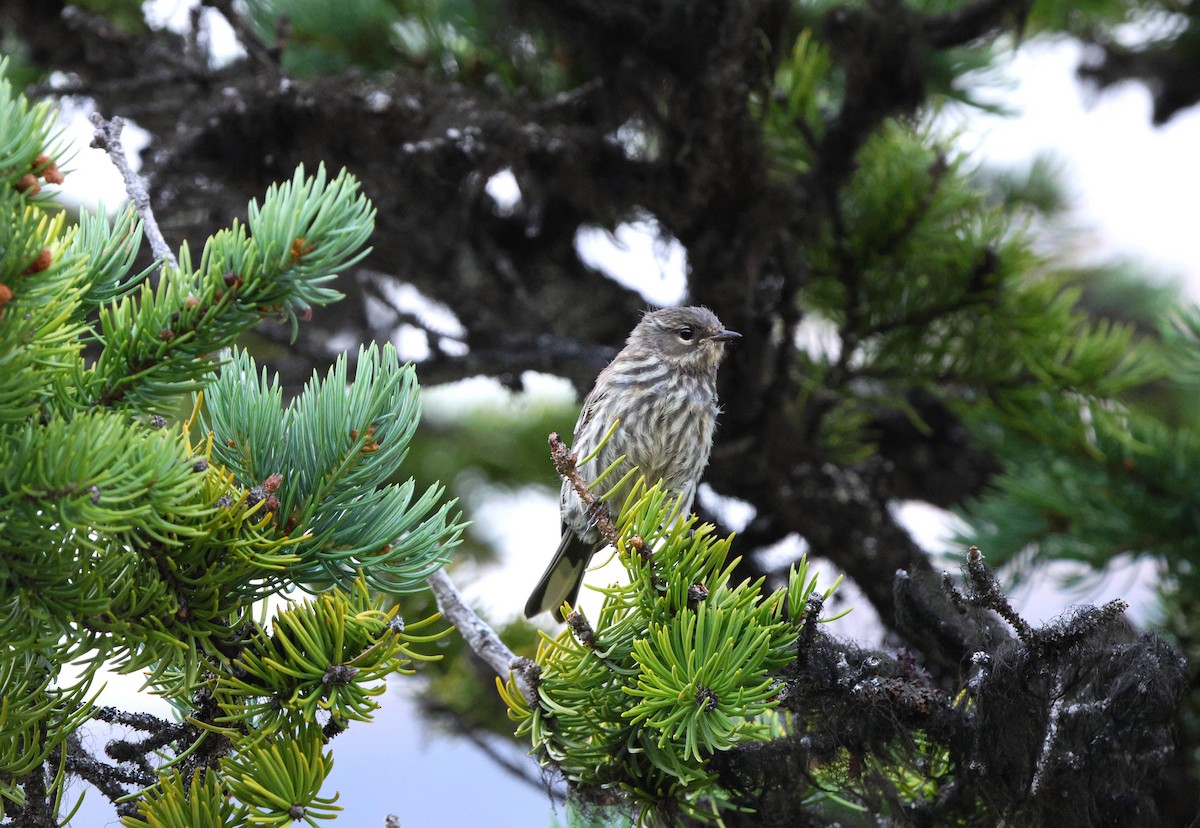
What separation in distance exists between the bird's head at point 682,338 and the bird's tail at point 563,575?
1.88 feet

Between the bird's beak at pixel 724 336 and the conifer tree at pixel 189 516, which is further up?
the bird's beak at pixel 724 336

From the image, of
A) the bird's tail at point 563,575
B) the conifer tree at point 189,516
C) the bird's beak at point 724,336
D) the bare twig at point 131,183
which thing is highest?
the bird's beak at point 724,336

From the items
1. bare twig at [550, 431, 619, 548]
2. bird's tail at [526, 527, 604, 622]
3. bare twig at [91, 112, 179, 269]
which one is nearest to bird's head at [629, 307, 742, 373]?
bird's tail at [526, 527, 604, 622]

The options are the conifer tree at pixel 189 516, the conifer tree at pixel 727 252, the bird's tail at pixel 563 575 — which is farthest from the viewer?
the bird's tail at pixel 563 575

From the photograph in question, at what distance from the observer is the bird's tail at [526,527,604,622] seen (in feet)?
10.2

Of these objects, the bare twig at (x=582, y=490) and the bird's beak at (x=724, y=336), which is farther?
the bird's beak at (x=724, y=336)

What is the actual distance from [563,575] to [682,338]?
30.3 inches

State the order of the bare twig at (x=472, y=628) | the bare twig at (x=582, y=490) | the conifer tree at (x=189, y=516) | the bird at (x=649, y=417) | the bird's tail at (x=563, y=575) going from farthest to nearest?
the bird's tail at (x=563, y=575) < the bird at (x=649, y=417) < the bare twig at (x=472, y=628) < the bare twig at (x=582, y=490) < the conifer tree at (x=189, y=516)

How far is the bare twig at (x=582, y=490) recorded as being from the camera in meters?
1.52

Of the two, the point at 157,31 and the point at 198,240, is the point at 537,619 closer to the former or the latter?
the point at 198,240

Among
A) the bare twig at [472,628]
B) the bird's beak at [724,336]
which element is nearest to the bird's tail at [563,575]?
the bird's beak at [724,336]

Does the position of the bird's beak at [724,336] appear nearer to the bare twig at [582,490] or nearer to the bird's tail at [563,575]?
the bird's tail at [563,575]

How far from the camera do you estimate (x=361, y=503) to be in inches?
52.6

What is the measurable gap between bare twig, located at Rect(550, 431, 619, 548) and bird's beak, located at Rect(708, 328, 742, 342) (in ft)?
3.81
